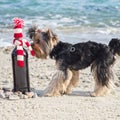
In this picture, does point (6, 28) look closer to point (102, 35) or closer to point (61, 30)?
point (61, 30)

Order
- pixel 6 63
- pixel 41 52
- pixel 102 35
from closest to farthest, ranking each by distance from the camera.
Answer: pixel 41 52 < pixel 6 63 < pixel 102 35

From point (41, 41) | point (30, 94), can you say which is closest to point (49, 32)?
point (41, 41)

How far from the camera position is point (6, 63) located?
12.8 metres

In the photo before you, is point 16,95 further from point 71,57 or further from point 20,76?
point 71,57

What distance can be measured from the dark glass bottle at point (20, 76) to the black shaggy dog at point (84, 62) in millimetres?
440

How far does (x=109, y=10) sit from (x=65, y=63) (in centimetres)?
1739

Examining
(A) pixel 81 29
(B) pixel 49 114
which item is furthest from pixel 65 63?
(A) pixel 81 29

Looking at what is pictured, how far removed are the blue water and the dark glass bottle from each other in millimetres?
4224

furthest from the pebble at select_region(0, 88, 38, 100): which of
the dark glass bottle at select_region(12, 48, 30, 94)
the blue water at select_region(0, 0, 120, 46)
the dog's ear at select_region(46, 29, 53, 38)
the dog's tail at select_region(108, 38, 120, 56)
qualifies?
the blue water at select_region(0, 0, 120, 46)

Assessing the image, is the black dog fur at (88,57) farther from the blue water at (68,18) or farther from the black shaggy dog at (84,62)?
the blue water at (68,18)

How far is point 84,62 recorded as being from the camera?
29.2 ft

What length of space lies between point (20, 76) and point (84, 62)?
3.64ft

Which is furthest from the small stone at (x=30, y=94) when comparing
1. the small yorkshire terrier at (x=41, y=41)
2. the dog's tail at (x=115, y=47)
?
the dog's tail at (x=115, y=47)

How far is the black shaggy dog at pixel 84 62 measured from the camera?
8.82 m
